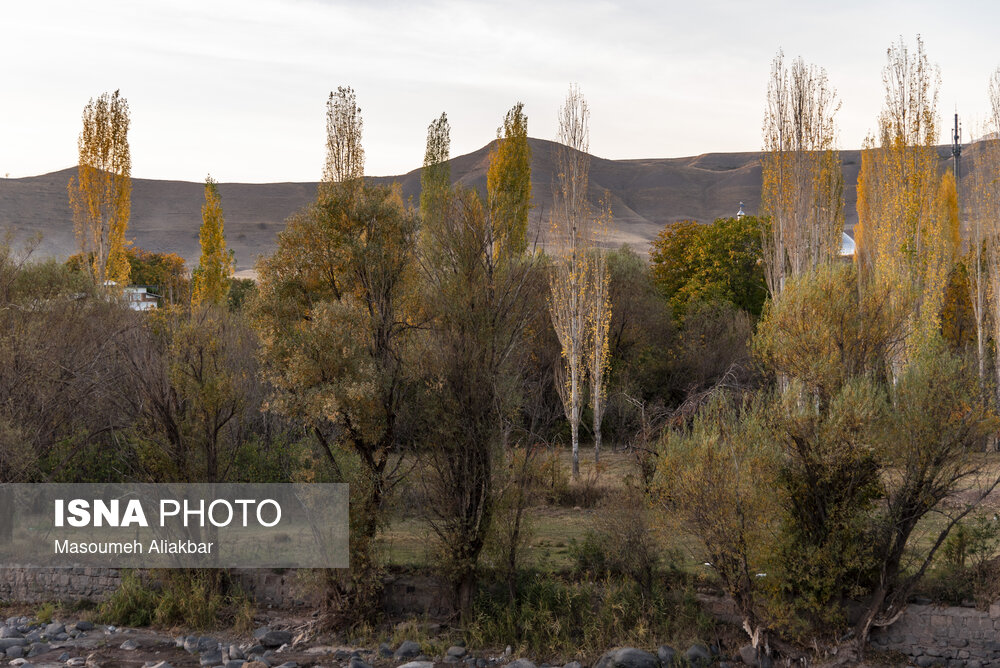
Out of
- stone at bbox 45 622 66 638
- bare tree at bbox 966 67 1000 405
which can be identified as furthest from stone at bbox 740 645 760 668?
bare tree at bbox 966 67 1000 405

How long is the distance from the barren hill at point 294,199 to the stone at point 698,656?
105322 millimetres

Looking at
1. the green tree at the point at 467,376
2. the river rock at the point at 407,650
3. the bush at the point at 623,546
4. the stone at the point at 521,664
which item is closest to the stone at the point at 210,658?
the river rock at the point at 407,650

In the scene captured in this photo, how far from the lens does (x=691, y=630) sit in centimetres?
1434

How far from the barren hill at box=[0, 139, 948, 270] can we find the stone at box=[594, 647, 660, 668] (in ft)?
345

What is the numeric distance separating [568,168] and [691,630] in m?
16.3

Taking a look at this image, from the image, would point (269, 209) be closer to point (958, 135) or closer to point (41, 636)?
point (958, 135)

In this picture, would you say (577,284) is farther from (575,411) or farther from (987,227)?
(987,227)

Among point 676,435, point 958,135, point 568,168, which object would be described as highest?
point 958,135

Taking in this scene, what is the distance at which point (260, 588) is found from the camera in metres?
Answer: 17.0

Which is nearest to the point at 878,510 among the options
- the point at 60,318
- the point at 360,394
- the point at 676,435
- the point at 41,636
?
the point at 676,435

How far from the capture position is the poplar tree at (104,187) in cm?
3709

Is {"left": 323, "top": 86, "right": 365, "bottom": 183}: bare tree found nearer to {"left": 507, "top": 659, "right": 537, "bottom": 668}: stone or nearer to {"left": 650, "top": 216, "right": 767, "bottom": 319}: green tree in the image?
{"left": 507, "top": 659, "right": 537, "bottom": 668}: stone

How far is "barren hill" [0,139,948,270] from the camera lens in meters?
134

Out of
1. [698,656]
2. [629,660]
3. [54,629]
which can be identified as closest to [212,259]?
[54,629]
